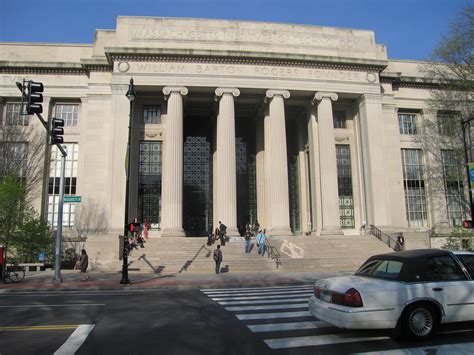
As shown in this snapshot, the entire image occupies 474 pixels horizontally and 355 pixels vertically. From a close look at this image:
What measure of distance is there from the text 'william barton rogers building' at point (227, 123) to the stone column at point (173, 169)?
3.4 inches

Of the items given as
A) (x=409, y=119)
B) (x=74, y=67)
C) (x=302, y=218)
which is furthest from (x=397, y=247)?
(x=74, y=67)

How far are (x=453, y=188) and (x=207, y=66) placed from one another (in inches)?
1047

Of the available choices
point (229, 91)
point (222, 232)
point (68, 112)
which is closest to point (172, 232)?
point (222, 232)

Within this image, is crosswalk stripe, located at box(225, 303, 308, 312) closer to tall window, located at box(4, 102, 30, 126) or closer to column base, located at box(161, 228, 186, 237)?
column base, located at box(161, 228, 186, 237)

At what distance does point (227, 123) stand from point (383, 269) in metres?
26.3

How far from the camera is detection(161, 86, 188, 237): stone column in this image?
30.7m

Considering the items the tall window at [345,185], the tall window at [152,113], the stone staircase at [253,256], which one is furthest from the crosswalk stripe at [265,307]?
the tall window at [152,113]

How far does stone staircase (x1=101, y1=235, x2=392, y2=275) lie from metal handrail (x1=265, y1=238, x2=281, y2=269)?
83 mm

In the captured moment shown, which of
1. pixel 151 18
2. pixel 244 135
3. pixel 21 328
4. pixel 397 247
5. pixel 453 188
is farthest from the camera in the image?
pixel 244 135

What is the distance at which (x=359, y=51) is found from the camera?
3628 cm

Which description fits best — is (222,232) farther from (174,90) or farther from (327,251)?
(174,90)

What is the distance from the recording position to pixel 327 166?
33.8 m

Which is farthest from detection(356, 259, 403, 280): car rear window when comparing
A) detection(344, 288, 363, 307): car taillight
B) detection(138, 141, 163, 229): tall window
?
detection(138, 141, 163, 229): tall window

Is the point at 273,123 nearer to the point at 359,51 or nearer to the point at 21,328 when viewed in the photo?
the point at 359,51
